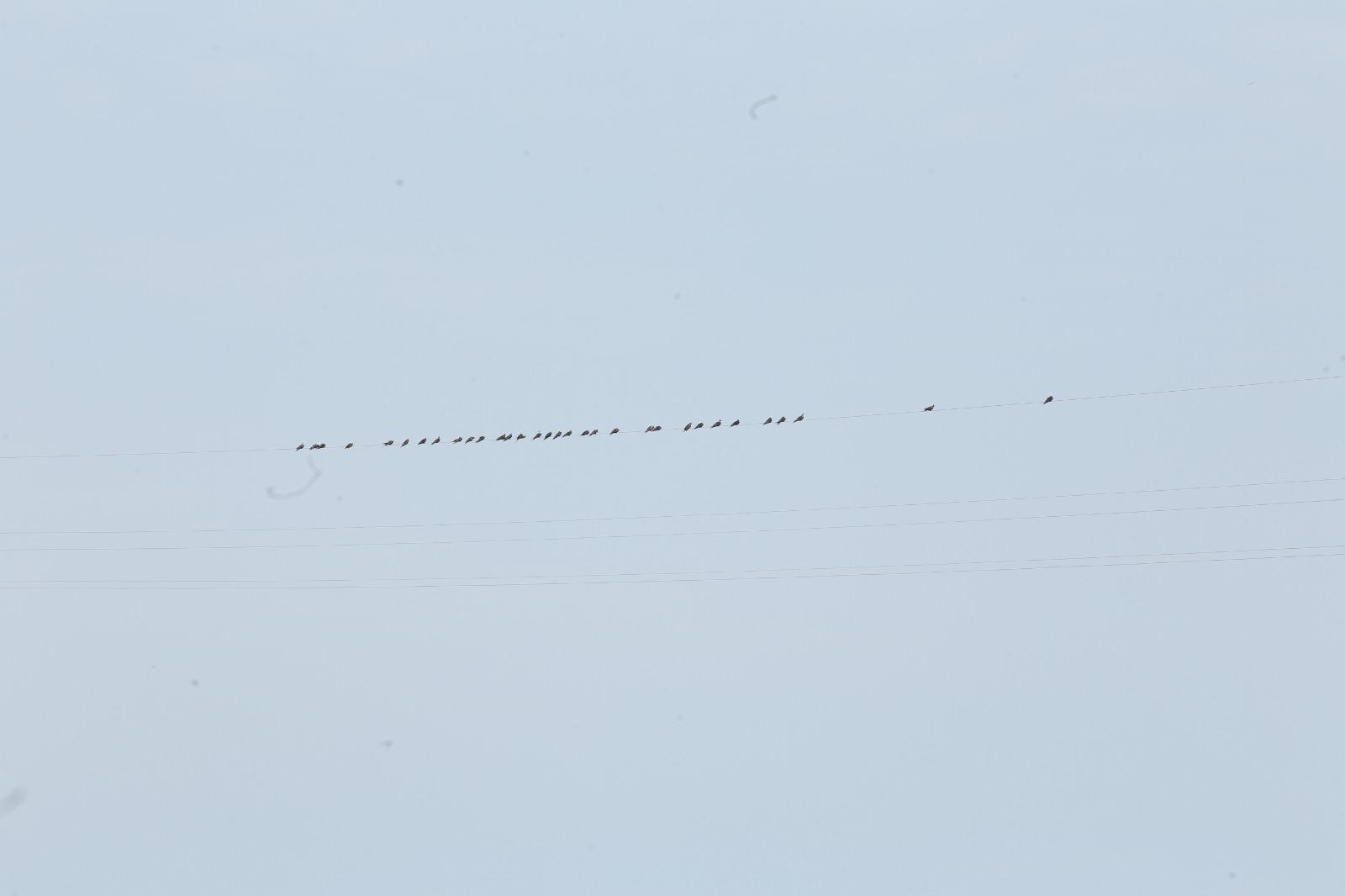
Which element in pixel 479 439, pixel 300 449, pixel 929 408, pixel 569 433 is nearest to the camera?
pixel 929 408

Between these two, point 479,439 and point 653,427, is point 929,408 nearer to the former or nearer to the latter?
point 653,427

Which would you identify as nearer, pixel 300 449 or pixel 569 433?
pixel 569 433

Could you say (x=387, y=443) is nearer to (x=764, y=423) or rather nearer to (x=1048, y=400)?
(x=764, y=423)

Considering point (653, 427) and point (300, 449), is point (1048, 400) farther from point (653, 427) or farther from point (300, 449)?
point (300, 449)

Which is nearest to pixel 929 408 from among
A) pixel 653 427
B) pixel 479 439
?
pixel 653 427

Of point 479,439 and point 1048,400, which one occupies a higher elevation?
point 479,439

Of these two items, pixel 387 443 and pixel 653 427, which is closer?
pixel 653 427

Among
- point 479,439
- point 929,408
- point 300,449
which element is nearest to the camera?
point 929,408

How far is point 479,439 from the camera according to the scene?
218 feet

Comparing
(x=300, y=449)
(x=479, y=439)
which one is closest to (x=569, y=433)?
(x=479, y=439)

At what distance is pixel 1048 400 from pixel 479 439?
1804cm

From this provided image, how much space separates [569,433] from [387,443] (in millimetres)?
8047

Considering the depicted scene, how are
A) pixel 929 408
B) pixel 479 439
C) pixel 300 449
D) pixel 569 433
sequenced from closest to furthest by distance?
pixel 929 408 → pixel 479 439 → pixel 569 433 → pixel 300 449

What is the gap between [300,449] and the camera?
258 feet
